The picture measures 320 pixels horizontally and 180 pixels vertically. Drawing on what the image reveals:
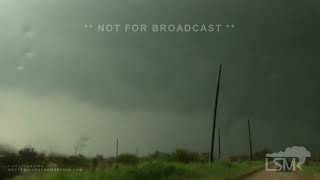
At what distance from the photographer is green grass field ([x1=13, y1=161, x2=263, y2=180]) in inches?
92.9

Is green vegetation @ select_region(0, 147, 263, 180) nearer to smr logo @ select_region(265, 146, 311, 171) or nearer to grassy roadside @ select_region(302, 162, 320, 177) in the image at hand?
smr logo @ select_region(265, 146, 311, 171)

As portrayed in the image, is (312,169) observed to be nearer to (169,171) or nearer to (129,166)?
(169,171)

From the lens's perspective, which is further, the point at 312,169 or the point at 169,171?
the point at 169,171

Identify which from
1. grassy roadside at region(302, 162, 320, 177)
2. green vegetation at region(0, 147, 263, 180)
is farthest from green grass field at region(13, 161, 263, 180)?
grassy roadside at region(302, 162, 320, 177)

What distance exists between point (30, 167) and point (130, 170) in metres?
0.53

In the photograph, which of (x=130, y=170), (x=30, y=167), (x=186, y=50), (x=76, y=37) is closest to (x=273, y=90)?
(x=186, y=50)

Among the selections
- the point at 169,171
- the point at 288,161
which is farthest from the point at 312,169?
the point at 169,171

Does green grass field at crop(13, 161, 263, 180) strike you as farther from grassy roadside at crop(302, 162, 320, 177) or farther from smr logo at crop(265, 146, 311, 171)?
grassy roadside at crop(302, 162, 320, 177)

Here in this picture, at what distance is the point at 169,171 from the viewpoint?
2404 mm

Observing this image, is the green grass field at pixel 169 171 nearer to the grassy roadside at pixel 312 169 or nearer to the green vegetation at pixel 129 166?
the green vegetation at pixel 129 166

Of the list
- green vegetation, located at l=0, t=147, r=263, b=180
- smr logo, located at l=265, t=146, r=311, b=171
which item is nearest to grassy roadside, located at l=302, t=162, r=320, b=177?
smr logo, located at l=265, t=146, r=311, b=171

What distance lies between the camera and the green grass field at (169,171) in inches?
92.9

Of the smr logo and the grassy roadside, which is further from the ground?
the smr logo

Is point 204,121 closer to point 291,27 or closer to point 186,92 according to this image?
point 186,92
